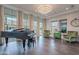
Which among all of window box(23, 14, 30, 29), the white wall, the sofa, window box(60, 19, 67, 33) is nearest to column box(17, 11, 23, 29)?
window box(23, 14, 30, 29)

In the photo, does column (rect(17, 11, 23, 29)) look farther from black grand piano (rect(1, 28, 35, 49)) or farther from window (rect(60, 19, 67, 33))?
window (rect(60, 19, 67, 33))

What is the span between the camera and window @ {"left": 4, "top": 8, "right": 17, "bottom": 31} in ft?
9.69

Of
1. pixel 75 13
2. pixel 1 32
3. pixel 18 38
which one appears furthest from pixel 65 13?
pixel 1 32

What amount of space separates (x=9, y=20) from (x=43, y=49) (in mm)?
1220

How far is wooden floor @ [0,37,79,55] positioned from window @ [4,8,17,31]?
44 centimetres

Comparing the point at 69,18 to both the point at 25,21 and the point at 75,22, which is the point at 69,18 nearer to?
the point at 75,22

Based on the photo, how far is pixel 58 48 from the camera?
10.3 feet

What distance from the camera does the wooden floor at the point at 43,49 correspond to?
302 cm

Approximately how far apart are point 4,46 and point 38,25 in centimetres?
112

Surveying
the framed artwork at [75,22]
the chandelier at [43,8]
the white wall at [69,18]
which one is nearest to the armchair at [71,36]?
the white wall at [69,18]

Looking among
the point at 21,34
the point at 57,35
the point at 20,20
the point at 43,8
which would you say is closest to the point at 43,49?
the point at 57,35

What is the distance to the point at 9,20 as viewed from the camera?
307cm

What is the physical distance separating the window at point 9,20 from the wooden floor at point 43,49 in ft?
1.43

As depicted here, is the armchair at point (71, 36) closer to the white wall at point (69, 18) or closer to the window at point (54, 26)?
the white wall at point (69, 18)
